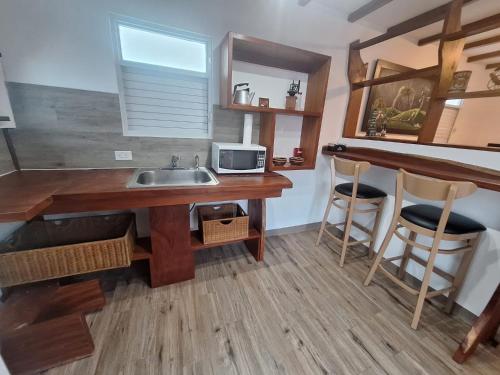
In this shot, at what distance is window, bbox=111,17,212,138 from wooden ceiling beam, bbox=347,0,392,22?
156 cm

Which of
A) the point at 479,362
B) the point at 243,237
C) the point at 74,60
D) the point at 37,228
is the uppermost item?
the point at 74,60

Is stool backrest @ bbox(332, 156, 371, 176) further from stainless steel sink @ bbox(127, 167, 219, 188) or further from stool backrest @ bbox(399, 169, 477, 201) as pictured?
stainless steel sink @ bbox(127, 167, 219, 188)

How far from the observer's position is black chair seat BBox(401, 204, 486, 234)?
A: 1307 mm

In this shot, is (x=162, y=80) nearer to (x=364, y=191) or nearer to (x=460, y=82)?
(x=364, y=191)

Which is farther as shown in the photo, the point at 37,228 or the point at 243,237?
the point at 243,237

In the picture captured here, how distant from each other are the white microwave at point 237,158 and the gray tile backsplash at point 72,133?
445 millimetres

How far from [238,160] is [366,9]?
1953mm

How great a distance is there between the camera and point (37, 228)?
5.09 feet

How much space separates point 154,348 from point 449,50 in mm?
2963

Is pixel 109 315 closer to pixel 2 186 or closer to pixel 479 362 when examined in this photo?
pixel 2 186

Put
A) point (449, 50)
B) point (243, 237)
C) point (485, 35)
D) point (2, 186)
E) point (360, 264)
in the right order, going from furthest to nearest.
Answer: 1. point (485, 35)
2. point (360, 264)
3. point (243, 237)
4. point (449, 50)
5. point (2, 186)

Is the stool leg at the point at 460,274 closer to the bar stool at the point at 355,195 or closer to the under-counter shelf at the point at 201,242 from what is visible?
the bar stool at the point at 355,195

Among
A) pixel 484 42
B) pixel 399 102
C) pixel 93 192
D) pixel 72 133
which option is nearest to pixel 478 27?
pixel 399 102

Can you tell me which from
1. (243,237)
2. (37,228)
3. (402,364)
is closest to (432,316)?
(402,364)
